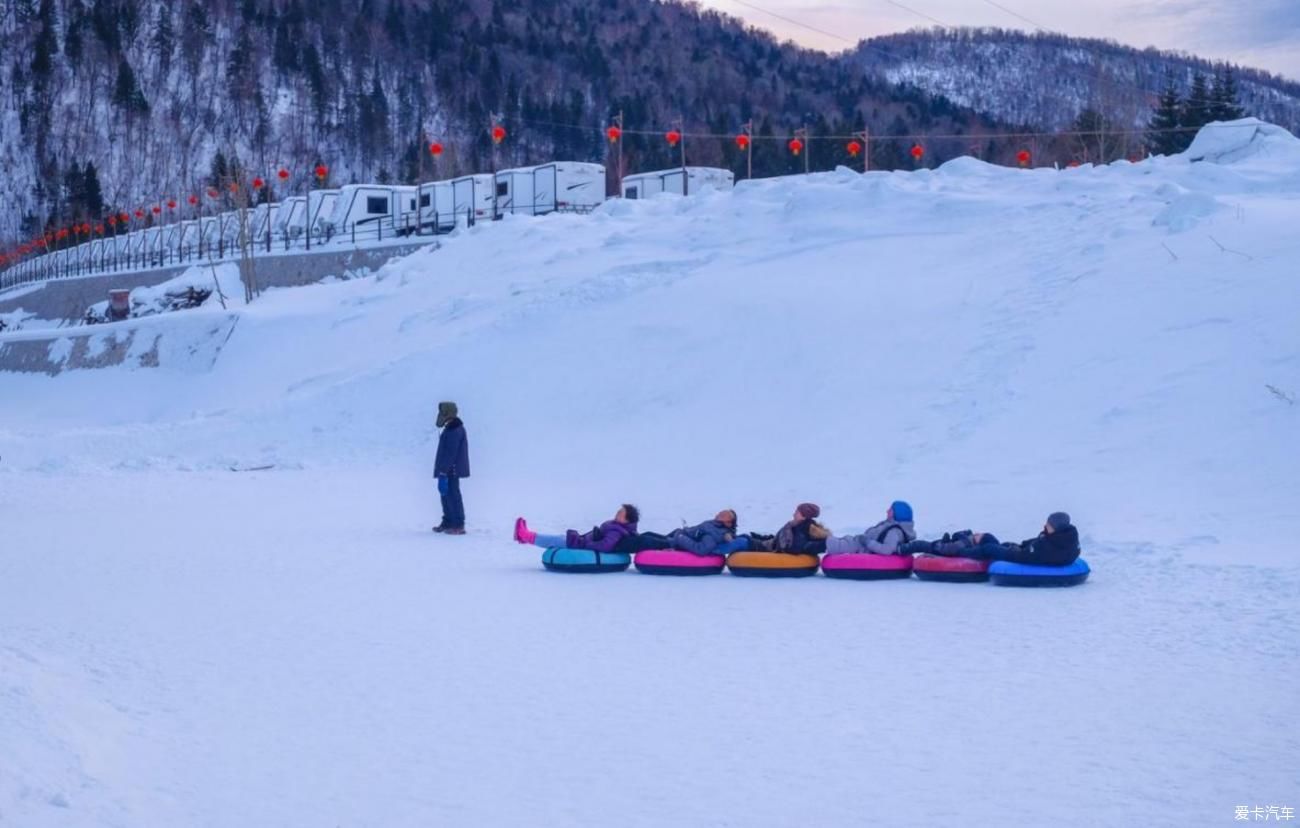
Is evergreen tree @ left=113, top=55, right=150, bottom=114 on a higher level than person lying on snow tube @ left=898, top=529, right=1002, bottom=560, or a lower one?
higher

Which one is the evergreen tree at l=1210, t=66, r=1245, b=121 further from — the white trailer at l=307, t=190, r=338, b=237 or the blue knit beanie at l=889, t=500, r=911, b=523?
the blue knit beanie at l=889, t=500, r=911, b=523

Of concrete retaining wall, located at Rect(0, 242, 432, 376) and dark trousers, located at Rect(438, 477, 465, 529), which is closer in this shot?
dark trousers, located at Rect(438, 477, 465, 529)

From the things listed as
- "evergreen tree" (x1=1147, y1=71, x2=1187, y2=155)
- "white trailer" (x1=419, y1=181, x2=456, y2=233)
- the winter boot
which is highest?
"evergreen tree" (x1=1147, y1=71, x2=1187, y2=155)

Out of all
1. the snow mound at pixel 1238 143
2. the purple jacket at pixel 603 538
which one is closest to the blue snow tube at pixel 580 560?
the purple jacket at pixel 603 538

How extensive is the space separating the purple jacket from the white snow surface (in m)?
0.55

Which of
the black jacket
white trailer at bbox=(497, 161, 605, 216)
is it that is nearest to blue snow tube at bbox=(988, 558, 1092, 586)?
the black jacket

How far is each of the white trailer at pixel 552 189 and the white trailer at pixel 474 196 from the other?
68 cm

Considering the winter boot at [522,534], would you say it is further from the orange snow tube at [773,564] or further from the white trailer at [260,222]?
the white trailer at [260,222]

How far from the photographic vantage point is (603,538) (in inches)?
440

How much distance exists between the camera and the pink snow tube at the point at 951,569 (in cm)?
1020

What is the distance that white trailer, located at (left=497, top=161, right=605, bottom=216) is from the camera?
42844mm

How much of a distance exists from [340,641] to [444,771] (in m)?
2.79

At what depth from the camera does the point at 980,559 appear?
403 inches

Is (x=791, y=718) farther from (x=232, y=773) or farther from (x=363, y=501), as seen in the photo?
(x=363, y=501)
